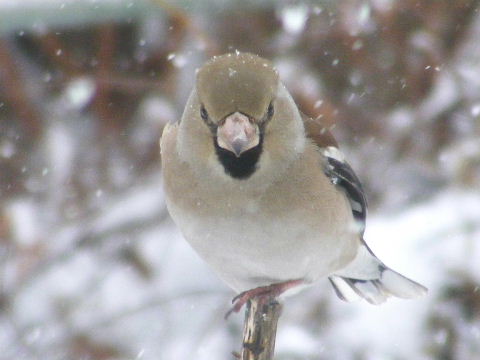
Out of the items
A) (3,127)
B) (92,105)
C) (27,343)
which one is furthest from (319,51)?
(27,343)

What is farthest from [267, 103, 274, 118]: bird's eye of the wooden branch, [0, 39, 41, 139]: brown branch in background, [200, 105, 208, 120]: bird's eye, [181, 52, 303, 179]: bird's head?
[0, 39, 41, 139]: brown branch in background

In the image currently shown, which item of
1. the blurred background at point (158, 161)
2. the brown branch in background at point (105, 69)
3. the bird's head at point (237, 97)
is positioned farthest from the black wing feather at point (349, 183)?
the brown branch in background at point (105, 69)

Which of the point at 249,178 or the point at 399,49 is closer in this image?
the point at 249,178

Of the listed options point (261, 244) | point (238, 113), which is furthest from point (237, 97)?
point (261, 244)

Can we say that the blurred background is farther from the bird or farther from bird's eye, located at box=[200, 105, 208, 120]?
bird's eye, located at box=[200, 105, 208, 120]

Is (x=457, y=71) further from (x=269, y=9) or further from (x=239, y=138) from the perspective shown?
(x=239, y=138)

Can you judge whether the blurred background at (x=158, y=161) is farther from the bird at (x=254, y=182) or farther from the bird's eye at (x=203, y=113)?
the bird's eye at (x=203, y=113)
